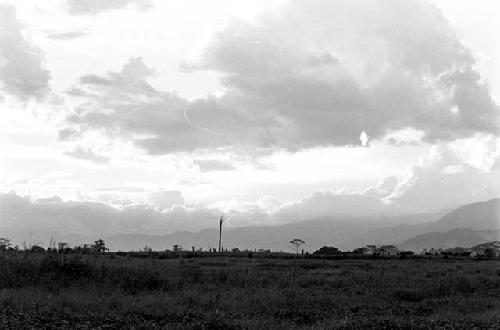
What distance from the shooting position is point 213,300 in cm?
→ 2273

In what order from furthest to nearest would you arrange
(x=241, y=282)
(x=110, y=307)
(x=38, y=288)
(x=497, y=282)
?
(x=497, y=282) < (x=241, y=282) < (x=38, y=288) < (x=110, y=307)

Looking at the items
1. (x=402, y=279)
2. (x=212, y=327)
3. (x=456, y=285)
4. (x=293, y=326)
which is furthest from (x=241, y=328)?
(x=402, y=279)

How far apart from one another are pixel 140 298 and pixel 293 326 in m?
7.32

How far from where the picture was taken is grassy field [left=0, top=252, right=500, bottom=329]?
17.3 metres

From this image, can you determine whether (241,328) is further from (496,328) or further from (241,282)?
(241,282)

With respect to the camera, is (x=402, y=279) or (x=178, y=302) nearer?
(x=178, y=302)

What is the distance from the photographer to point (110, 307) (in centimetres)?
2008

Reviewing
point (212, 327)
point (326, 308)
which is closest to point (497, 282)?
point (326, 308)

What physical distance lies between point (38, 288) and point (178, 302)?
605 cm

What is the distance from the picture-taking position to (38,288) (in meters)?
23.8

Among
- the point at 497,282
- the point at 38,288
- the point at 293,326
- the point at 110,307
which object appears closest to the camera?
the point at 293,326

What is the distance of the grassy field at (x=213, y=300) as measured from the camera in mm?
17328

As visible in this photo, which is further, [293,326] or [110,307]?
[110,307]

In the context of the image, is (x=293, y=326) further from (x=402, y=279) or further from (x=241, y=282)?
(x=402, y=279)
